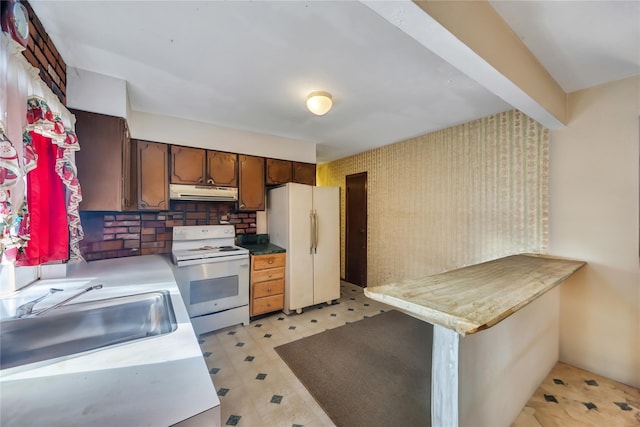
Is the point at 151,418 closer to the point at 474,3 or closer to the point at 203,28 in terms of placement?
the point at 203,28

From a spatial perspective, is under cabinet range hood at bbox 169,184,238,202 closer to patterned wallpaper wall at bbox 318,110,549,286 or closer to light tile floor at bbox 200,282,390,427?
light tile floor at bbox 200,282,390,427

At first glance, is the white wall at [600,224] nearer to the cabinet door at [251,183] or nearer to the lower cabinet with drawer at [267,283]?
the lower cabinet with drawer at [267,283]

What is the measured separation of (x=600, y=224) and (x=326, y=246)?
279cm

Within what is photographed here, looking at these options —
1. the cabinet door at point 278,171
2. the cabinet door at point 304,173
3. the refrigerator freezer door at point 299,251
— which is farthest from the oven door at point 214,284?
the cabinet door at point 304,173

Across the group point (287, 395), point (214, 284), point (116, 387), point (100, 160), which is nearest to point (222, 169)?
point (100, 160)

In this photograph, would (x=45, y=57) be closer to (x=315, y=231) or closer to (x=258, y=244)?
(x=258, y=244)

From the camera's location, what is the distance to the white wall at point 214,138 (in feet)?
8.96

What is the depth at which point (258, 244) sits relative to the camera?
11.9 feet

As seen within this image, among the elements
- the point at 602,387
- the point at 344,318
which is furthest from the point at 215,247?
the point at 602,387

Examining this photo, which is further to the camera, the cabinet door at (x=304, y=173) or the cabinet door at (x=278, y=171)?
the cabinet door at (x=304, y=173)

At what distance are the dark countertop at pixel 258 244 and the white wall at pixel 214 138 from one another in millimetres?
1202

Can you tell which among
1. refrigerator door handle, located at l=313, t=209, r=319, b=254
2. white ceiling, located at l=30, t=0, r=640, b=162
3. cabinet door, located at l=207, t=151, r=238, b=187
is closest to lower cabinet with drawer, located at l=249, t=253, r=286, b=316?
refrigerator door handle, located at l=313, t=209, r=319, b=254

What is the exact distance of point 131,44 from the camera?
1618mm

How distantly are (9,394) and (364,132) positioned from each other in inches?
137
